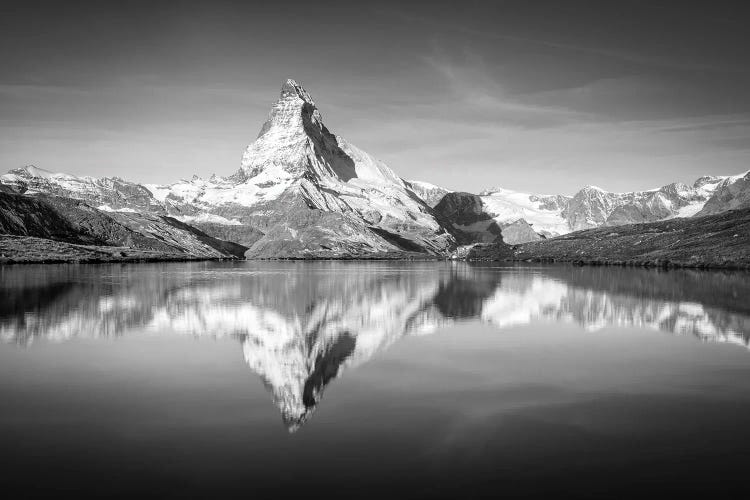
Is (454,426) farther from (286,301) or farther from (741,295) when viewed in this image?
(741,295)

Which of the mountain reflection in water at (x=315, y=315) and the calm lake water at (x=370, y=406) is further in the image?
the mountain reflection in water at (x=315, y=315)

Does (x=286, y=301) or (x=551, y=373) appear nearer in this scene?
(x=551, y=373)

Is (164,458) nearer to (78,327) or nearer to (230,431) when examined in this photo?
(230,431)

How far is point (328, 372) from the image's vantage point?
33.5 metres

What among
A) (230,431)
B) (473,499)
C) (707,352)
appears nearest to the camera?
(473,499)

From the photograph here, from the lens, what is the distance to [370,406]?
26609 millimetres

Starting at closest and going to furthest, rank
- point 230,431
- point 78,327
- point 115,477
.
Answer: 1. point 115,477
2. point 230,431
3. point 78,327

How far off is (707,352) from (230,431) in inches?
1234

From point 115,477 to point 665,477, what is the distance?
16.2 meters

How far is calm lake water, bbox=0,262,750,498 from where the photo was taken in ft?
61.9

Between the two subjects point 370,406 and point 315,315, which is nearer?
point 370,406

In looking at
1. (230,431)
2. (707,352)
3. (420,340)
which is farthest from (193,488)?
(707,352)

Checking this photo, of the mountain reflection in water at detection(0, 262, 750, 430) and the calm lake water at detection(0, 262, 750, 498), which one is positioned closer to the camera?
the calm lake water at detection(0, 262, 750, 498)

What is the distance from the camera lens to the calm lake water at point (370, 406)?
18859 millimetres
